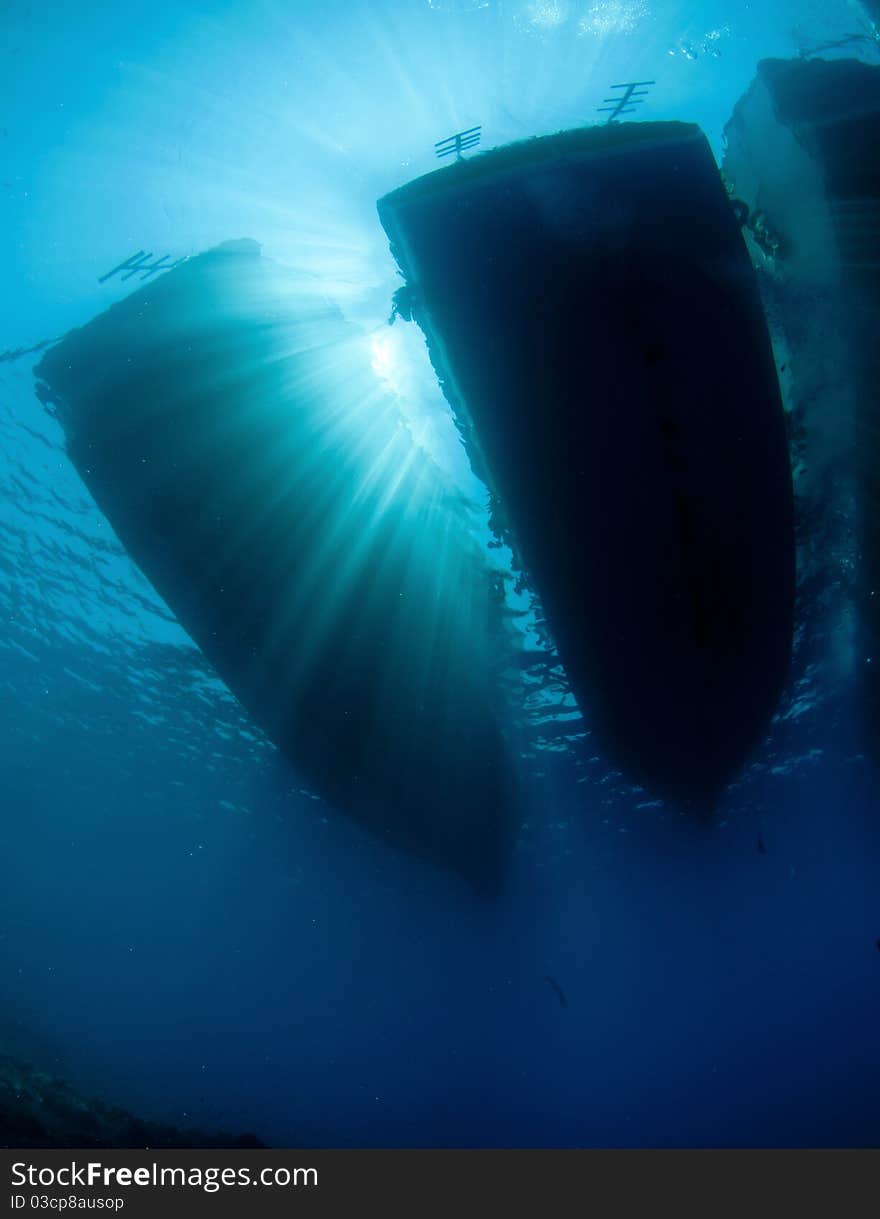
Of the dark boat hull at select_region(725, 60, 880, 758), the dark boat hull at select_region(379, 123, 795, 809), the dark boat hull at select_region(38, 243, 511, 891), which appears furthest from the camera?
the dark boat hull at select_region(38, 243, 511, 891)

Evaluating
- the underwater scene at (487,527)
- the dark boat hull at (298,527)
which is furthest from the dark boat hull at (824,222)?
the dark boat hull at (298,527)

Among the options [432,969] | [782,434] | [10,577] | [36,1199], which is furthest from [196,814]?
[782,434]

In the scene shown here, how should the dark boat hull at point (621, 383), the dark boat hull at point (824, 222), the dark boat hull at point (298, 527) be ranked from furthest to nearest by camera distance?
1. the dark boat hull at point (298, 527)
2. the dark boat hull at point (824, 222)
3. the dark boat hull at point (621, 383)

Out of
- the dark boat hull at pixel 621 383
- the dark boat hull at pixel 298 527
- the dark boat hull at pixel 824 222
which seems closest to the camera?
the dark boat hull at pixel 621 383

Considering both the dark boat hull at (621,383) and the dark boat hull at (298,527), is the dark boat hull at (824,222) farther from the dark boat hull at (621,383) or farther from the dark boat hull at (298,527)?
the dark boat hull at (298,527)

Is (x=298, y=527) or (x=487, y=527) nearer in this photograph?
(x=298, y=527)

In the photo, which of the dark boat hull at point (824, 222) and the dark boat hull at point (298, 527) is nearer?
the dark boat hull at point (824, 222)

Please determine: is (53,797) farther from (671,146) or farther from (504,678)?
(671,146)

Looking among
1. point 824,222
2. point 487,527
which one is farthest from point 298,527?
point 824,222

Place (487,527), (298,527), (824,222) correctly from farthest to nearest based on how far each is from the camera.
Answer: (487,527) < (298,527) < (824,222)

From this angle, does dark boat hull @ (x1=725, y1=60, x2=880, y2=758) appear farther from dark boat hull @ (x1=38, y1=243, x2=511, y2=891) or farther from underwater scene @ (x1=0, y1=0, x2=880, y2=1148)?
dark boat hull @ (x1=38, y1=243, x2=511, y2=891)

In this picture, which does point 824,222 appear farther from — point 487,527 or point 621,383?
point 487,527

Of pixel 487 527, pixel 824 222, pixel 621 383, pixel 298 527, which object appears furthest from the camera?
pixel 487 527

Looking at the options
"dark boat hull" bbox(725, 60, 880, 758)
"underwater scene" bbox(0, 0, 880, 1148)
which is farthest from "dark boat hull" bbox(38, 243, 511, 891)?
"dark boat hull" bbox(725, 60, 880, 758)
